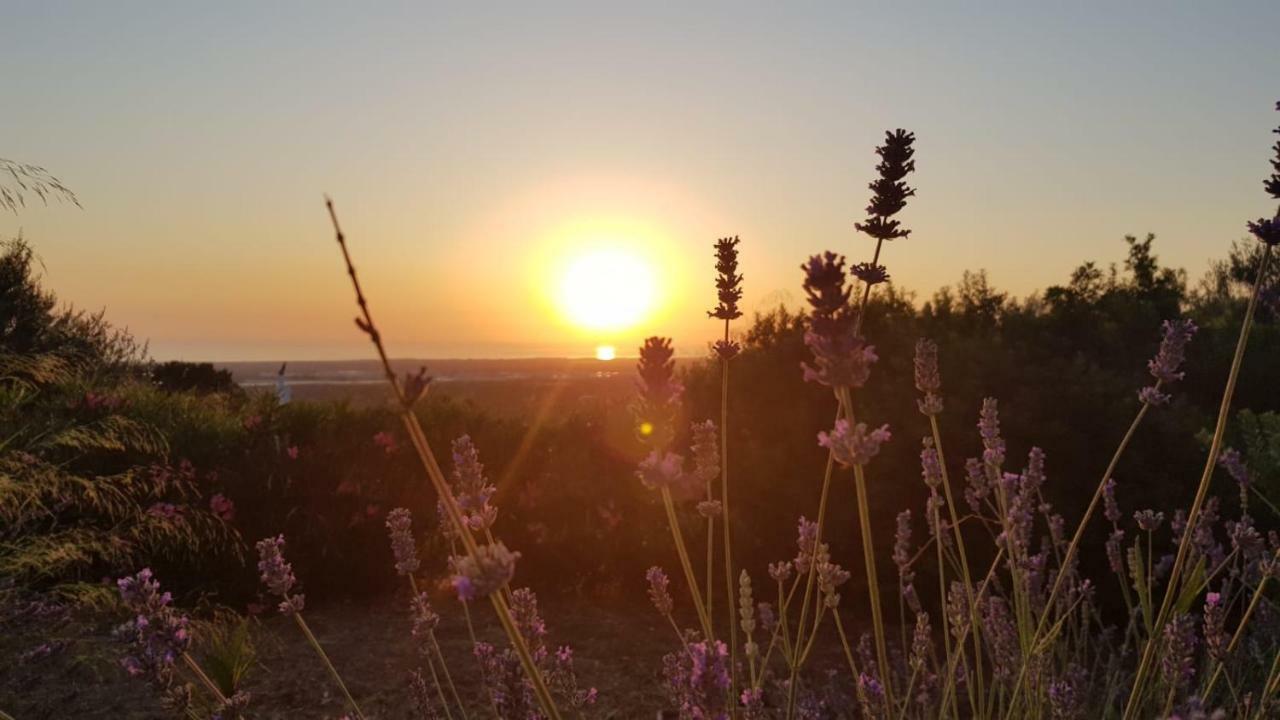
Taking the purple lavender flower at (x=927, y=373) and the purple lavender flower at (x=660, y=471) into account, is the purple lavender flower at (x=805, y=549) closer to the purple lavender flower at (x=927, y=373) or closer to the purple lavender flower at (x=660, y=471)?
the purple lavender flower at (x=927, y=373)

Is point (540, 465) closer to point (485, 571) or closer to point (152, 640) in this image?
point (152, 640)

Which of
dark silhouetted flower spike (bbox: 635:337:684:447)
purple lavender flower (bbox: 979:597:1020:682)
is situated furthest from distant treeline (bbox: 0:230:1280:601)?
dark silhouetted flower spike (bbox: 635:337:684:447)

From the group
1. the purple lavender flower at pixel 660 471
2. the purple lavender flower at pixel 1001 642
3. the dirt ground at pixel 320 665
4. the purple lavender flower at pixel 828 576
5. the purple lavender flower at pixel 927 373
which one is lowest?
the dirt ground at pixel 320 665

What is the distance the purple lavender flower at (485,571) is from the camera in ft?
3.58

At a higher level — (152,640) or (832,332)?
(832,332)

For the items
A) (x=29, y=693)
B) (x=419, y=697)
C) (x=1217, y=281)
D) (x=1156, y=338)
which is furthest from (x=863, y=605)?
(x=1217, y=281)

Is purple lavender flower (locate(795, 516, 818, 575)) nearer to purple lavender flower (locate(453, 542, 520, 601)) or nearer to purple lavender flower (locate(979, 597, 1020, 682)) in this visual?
purple lavender flower (locate(979, 597, 1020, 682))

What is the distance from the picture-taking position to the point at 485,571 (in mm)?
1104

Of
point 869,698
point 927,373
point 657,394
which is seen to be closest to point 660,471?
point 657,394

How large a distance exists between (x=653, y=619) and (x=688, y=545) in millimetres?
596

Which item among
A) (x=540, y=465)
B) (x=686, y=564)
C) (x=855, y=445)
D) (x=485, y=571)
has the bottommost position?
(x=540, y=465)

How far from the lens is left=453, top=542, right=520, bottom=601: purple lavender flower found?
109 centimetres

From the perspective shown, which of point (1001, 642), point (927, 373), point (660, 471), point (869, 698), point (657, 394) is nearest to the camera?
point (660, 471)

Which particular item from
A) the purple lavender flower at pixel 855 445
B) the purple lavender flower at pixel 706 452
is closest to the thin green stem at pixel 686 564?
the purple lavender flower at pixel 706 452
